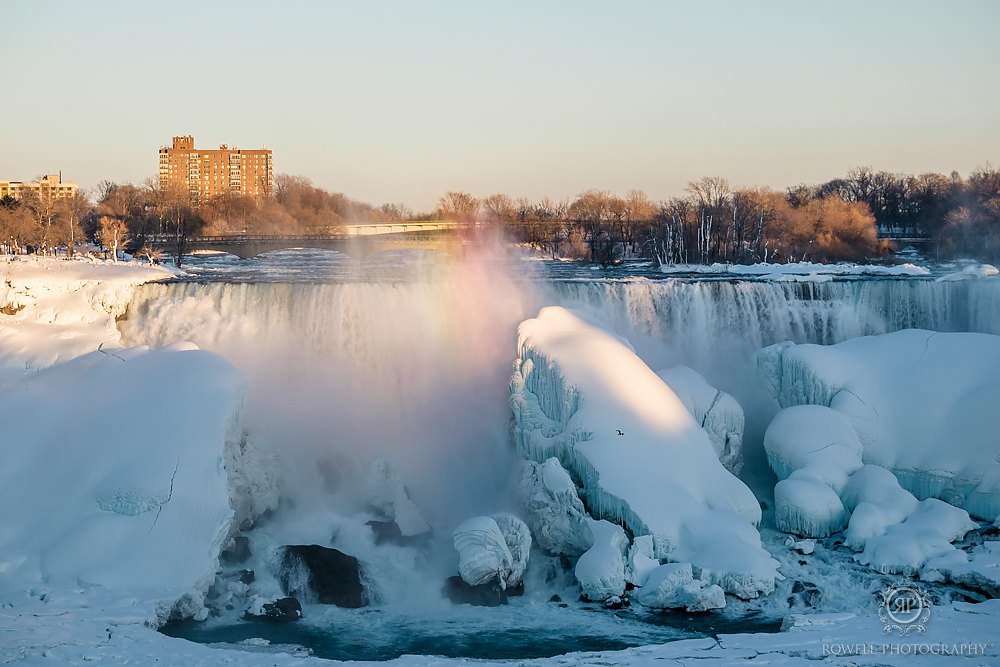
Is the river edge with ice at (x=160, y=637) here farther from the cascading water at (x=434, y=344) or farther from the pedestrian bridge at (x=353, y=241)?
the pedestrian bridge at (x=353, y=241)

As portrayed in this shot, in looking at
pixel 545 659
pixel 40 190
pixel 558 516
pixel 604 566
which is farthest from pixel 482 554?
pixel 40 190

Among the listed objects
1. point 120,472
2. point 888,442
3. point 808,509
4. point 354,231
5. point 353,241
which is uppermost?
point 354,231

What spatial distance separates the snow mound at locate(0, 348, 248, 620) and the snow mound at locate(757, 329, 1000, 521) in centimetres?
925

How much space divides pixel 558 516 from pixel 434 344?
7.02m

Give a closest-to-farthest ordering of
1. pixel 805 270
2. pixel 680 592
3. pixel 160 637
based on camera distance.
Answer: pixel 160 637 → pixel 680 592 → pixel 805 270

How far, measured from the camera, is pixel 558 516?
15.0 meters

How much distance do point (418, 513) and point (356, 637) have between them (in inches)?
168

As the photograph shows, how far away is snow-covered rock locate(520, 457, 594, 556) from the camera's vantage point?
14930 millimetres

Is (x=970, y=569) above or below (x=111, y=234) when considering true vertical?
below

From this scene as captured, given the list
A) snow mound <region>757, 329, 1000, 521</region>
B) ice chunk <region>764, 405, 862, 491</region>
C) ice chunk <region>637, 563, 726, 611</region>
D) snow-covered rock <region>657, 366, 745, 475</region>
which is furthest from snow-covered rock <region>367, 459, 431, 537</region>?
snow mound <region>757, 329, 1000, 521</region>

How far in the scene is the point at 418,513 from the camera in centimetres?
1681

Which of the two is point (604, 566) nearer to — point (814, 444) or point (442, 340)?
point (814, 444)

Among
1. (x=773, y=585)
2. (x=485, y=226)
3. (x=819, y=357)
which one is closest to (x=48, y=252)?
(x=485, y=226)

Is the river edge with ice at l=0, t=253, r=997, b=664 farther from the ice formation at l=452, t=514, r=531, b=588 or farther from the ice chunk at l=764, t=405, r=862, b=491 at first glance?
the ice formation at l=452, t=514, r=531, b=588
